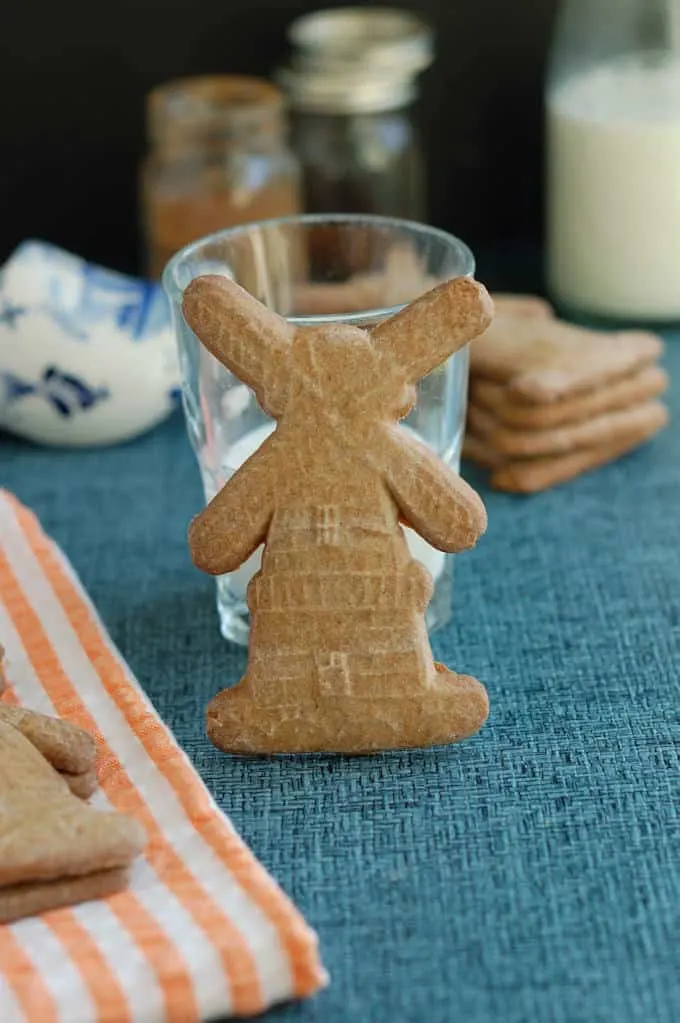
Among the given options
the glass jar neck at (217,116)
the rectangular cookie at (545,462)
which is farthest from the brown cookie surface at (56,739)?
the glass jar neck at (217,116)

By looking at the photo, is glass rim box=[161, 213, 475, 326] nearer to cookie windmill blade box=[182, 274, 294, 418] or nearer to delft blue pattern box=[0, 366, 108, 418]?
cookie windmill blade box=[182, 274, 294, 418]

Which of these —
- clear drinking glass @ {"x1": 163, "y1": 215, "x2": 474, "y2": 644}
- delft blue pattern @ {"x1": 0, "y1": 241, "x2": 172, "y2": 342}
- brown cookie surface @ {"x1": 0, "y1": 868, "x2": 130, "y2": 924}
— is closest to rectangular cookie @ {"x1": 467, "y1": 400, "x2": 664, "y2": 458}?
clear drinking glass @ {"x1": 163, "y1": 215, "x2": 474, "y2": 644}

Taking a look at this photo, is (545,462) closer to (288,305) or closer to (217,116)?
(288,305)

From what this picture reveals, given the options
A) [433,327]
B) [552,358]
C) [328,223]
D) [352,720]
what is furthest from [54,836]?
[552,358]

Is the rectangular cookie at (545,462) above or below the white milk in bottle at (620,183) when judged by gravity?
below

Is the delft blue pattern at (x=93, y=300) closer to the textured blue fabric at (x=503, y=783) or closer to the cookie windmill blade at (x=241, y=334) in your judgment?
the textured blue fabric at (x=503, y=783)

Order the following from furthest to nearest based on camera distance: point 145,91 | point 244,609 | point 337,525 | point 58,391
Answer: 1. point 145,91
2. point 58,391
3. point 244,609
4. point 337,525
